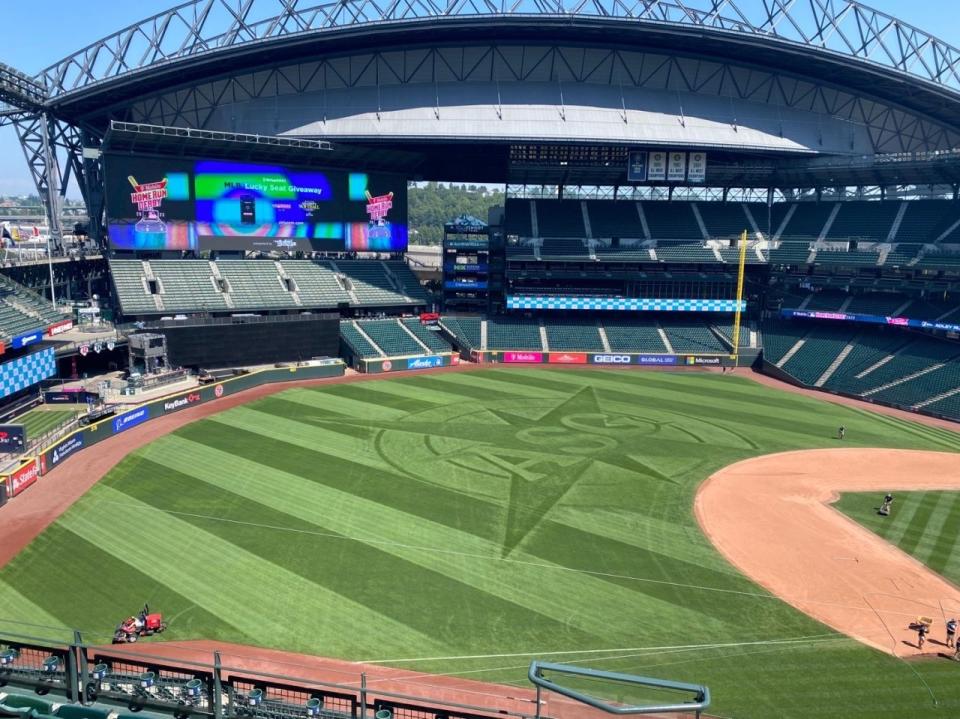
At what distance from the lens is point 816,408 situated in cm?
5638

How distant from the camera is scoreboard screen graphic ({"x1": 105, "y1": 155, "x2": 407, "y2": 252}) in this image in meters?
67.1

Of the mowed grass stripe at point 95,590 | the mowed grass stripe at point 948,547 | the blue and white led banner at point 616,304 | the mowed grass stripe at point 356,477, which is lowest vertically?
the mowed grass stripe at point 948,547

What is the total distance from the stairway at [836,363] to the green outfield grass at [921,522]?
27.8 m

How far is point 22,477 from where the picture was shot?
34562 mm

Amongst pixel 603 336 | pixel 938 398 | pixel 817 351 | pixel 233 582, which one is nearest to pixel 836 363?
pixel 817 351

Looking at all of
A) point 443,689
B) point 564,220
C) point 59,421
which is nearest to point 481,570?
point 443,689

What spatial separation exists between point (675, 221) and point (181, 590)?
7307cm

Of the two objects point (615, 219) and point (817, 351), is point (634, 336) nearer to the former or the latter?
point (615, 219)

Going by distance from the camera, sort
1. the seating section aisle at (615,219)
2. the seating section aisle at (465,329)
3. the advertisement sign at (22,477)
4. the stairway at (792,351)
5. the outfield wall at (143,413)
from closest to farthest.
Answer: the advertisement sign at (22,477), the outfield wall at (143,413), the stairway at (792,351), the seating section aisle at (465,329), the seating section aisle at (615,219)

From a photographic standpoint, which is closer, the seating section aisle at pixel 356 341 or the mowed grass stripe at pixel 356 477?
the mowed grass stripe at pixel 356 477

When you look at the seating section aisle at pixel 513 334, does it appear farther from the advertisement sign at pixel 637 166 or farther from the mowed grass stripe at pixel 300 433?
the mowed grass stripe at pixel 300 433

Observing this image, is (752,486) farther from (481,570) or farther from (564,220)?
(564,220)

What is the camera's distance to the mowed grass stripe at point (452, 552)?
24.9m

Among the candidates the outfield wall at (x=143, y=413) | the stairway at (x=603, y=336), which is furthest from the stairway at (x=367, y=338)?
the stairway at (x=603, y=336)
